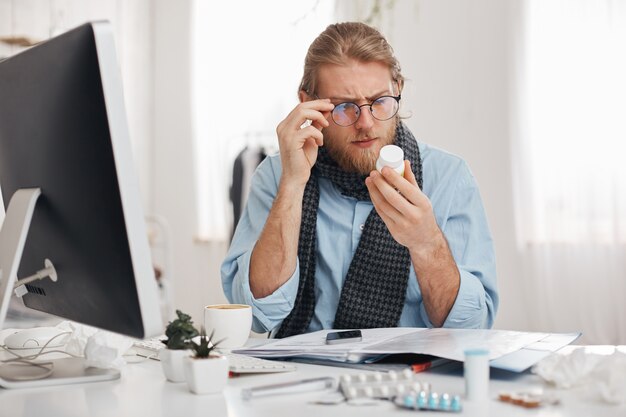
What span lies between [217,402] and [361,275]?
0.78 m

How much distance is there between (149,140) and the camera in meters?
5.04

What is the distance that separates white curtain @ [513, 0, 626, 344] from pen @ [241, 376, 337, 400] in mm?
3007

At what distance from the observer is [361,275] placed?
1664 millimetres

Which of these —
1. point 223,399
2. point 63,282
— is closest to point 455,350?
point 223,399

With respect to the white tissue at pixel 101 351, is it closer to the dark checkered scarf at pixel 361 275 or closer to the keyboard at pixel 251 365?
the keyboard at pixel 251 365

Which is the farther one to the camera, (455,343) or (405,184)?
(405,184)

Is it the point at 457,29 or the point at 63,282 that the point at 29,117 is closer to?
the point at 63,282

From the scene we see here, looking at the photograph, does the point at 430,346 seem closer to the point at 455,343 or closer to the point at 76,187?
the point at 455,343

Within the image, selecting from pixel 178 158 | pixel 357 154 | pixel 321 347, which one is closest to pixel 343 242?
pixel 357 154

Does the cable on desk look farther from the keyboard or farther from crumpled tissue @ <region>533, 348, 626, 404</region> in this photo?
crumpled tissue @ <region>533, 348, 626, 404</region>

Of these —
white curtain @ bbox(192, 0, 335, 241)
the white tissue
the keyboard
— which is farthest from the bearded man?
white curtain @ bbox(192, 0, 335, 241)

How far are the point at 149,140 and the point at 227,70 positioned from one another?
2.43 ft

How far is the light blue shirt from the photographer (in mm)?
1616

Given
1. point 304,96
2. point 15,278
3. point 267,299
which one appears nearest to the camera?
point 15,278
